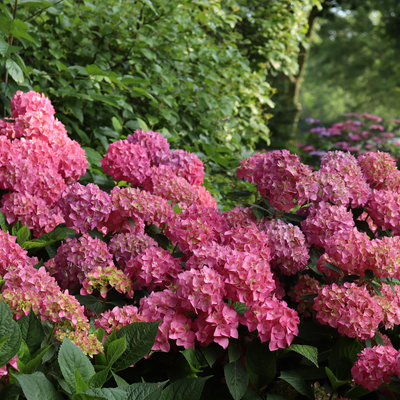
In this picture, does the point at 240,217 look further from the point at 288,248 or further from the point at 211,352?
the point at 211,352

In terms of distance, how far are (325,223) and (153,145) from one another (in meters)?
1.07

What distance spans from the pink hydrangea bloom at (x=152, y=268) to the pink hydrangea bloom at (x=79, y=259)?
0.35 feet

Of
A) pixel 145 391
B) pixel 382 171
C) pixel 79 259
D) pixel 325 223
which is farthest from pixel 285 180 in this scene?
pixel 145 391

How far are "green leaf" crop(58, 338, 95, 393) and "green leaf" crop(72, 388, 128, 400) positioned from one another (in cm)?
9

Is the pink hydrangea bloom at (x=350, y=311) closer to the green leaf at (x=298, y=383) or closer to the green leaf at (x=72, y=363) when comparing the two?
the green leaf at (x=298, y=383)

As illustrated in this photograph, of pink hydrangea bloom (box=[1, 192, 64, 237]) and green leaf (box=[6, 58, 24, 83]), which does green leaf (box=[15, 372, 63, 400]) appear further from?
green leaf (box=[6, 58, 24, 83])

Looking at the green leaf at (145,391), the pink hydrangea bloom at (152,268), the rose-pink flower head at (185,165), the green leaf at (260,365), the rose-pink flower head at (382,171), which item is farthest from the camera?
the rose-pink flower head at (185,165)

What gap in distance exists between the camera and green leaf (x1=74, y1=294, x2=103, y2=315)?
5.50ft

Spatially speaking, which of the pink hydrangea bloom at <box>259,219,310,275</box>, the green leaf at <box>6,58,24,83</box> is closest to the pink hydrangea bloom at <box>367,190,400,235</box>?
the pink hydrangea bloom at <box>259,219,310,275</box>

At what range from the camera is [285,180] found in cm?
196

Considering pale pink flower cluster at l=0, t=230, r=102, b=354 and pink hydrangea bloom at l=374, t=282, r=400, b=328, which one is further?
pink hydrangea bloom at l=374, t=282, r=400, b=328

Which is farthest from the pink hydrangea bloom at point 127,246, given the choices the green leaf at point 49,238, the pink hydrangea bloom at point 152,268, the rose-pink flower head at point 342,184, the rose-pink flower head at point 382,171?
the rose-pink flower head at point 382,171

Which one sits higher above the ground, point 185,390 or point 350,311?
point 350,311

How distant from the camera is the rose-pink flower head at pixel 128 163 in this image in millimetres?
2244
